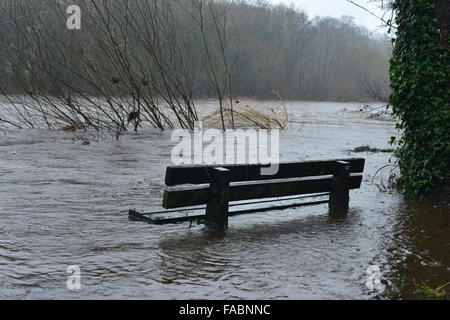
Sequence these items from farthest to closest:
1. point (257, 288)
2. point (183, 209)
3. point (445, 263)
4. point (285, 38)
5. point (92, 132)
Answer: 1. point (285, 38)
2. point (92, 132)
3. point (183, 209)
4. point (445, 263)
5. point (257, 288)

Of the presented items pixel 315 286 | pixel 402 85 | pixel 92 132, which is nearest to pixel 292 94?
pixel 92 132

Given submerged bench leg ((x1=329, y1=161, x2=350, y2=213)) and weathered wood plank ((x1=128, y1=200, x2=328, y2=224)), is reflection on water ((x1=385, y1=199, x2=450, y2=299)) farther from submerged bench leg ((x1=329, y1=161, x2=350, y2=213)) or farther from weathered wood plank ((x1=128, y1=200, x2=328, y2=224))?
weathered wood plank ((x1=128, y1=200, x2=328, y2=224))

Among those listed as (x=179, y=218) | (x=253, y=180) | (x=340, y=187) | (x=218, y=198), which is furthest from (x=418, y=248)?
(x=179, y=218)

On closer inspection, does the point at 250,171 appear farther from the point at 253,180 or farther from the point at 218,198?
the point at 218,198

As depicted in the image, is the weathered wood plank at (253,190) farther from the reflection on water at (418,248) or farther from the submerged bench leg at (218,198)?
the reflection on water at (418,248)

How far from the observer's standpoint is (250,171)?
5832mm

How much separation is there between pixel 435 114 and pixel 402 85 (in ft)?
2.13

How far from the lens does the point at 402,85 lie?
7508mm

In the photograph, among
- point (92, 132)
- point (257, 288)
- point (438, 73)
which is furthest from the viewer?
point (92, 132)

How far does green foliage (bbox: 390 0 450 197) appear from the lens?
714 centimetres

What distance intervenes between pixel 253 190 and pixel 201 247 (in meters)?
1.18

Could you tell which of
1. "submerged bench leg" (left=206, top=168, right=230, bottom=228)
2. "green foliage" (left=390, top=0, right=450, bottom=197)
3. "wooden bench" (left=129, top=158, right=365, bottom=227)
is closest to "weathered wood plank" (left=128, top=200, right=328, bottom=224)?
"wooden bench" (left=129, top=158, right=365, bottom=227)

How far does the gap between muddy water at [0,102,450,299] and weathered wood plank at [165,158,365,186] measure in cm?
52

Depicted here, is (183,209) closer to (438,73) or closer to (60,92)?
(438,73)
